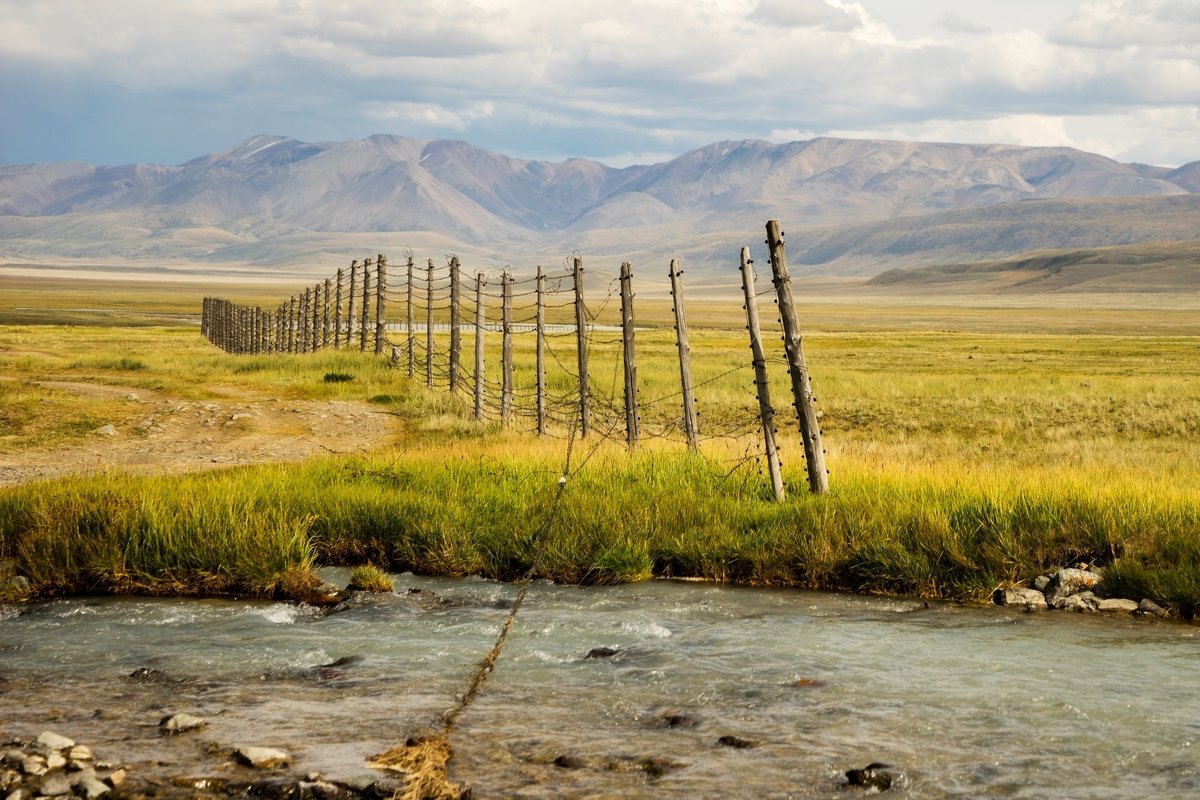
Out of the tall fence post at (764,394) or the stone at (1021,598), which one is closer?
the stone at (1021,598)

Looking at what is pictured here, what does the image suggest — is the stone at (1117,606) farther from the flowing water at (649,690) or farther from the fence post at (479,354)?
the fence post at (479,354)

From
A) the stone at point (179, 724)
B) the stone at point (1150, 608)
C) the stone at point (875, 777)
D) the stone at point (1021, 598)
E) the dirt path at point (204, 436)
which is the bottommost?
the dirt path at point (204, 436)

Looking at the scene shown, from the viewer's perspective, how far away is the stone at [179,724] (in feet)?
24.4

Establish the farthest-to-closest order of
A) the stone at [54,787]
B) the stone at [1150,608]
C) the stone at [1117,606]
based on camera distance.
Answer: the stone at [1117,606] → the stone at [1150,608] → the stone at [54,787]

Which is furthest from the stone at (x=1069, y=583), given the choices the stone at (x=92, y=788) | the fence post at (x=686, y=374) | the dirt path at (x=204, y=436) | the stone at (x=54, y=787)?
the dirt path at (x=204, y=436)

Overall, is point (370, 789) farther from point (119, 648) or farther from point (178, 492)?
point (178, 492)

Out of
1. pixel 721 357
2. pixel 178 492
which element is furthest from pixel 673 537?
pixel 721 357

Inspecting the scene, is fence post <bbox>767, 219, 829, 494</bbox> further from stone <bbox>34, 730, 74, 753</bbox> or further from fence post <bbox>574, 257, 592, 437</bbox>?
stone <bbox>34, 730, 74, 753</bbox>

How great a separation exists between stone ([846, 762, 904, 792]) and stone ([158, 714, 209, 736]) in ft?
13.0

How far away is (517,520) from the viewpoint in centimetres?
1312

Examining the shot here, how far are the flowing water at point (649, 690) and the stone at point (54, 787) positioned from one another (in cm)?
47

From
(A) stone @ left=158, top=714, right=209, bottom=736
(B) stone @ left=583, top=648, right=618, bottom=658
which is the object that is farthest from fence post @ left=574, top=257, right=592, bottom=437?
(A) stone @ left=158, top=714, right=209, bottom=736

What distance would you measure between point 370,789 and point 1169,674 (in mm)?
6020

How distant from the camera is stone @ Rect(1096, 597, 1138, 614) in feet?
36.2
